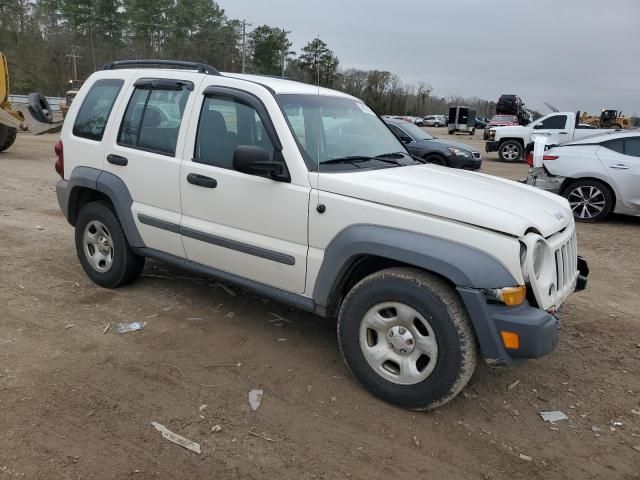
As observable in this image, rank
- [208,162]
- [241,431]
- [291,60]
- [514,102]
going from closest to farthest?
[241,431], [208,162], [291,60], [514,102]

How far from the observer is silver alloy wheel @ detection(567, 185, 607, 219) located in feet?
28.9

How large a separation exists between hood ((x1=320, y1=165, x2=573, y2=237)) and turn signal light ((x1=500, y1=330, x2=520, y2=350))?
53 cm

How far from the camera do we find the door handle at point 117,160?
14.4 feet

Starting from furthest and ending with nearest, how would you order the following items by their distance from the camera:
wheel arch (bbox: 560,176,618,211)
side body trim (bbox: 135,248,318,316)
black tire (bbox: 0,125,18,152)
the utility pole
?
the utility pole < black tire (bbox: 0,125,18,152) < wheel arch (bbox: 560,176,618,211) < side body trim (bbox: 135,248,318,316)

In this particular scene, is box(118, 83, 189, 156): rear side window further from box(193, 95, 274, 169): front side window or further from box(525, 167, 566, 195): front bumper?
box(525, 167, 566, 195): front bumper

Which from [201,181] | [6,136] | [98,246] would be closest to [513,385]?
[201,181]

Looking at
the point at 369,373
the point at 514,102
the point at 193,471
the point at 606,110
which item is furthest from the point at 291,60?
the point at 606,110

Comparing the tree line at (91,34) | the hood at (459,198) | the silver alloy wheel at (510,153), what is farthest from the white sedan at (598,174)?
the tree line at (91,34)

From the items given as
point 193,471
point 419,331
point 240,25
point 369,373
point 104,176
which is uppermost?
point 240,25

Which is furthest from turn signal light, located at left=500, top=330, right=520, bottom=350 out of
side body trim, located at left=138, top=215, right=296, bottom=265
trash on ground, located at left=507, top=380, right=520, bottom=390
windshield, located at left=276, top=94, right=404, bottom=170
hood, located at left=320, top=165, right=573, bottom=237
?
windshield, located at left=276, top=94, right=404, bottom=170

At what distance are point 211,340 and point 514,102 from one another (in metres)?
41.5

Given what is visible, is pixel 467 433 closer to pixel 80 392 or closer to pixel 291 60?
pixel 80 392

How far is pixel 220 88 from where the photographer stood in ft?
12.9

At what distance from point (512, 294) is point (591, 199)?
7068mm
